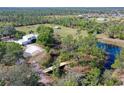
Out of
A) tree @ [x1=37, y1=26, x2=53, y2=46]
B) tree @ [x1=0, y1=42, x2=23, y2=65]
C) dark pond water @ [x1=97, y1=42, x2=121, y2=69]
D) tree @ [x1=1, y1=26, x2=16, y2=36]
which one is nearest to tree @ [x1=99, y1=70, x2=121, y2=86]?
tree @ [x1=0, y1=42, x2=23, y2=65]

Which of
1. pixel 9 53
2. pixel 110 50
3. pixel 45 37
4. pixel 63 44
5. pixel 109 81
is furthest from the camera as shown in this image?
pixel 110 50

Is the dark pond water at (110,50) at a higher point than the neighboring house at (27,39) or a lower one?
lower

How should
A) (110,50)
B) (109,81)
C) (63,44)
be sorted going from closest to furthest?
(109,81), (63,44), (110,50)

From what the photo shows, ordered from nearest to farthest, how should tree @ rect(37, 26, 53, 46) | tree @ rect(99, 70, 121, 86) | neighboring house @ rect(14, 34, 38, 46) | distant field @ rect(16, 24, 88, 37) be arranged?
1. tree @ rect(99, 70, 121, 86)
2. neighboring house @ rect(14, 34, 38, 46)
3. tree @ rect(37, 26, 53, 46)
4. distant field @ rect(16, 24, 88, 37)

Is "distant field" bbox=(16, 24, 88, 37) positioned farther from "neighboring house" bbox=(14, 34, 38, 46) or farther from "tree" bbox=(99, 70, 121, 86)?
"tree" bbox=(99, 70, 121, 86)

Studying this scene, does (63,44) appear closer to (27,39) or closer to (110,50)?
(27,39)

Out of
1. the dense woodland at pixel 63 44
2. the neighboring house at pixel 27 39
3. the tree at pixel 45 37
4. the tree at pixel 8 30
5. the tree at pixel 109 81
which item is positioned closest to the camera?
the tree at pixel 109 81

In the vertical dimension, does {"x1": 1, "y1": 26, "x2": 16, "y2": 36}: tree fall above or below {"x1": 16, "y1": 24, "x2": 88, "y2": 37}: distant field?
above

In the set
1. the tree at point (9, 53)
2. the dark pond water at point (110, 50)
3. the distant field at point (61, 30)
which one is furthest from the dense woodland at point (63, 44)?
the dark pond water at point (110, 50)

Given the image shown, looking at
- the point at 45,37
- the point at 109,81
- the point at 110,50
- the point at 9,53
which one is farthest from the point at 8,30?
the point at 109,81

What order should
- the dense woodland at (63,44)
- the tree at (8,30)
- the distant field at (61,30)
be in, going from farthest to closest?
the distant field at (61,30)
the tree at (8,30)
the dense woodland at (63,44)

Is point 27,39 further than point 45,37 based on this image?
No

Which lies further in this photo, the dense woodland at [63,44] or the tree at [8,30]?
the tree at [8,30]

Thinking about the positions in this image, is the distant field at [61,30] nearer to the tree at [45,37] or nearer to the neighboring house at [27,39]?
the neighboring house at [27,39]
